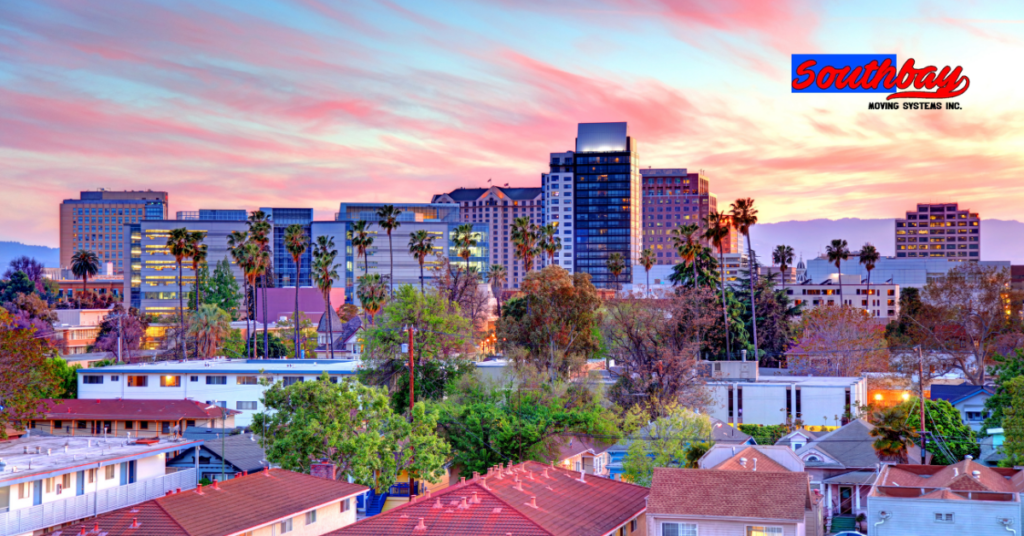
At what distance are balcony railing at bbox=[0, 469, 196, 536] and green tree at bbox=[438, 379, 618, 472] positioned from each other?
1580 centimetres

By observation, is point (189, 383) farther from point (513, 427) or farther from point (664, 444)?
point (664, 444)

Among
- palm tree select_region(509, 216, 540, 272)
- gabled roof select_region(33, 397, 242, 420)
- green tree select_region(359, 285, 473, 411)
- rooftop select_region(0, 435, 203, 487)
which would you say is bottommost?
gabled roof select_region(33, 397, 242, 420)

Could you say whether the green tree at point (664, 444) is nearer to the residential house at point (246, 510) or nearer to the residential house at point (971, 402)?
the residential house at point (246, 510)

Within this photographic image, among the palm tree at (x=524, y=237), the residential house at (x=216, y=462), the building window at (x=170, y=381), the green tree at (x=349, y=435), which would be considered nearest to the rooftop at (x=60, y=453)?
the residential house at (x=216, y=462)

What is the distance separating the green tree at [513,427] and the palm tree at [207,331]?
2232 inches

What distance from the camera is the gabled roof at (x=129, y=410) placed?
66.8 metres

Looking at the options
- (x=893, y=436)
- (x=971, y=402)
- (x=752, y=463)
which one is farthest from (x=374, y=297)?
(x=752, y=463)

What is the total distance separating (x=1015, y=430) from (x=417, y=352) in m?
40.2

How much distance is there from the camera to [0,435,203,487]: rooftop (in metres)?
36.5

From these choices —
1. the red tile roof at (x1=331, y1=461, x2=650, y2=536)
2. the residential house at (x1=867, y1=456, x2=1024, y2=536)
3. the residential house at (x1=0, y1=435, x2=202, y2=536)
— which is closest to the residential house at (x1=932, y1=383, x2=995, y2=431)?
the residential house at (x1=867, y1=456, x2=1024, y2=536)

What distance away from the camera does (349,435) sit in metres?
46.0

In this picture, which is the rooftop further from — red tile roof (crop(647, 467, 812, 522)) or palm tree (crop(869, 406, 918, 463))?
palm tree (crop(869, 406, 918, 463))

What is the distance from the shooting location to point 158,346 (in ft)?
484

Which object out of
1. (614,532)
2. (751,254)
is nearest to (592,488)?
(614,532)
